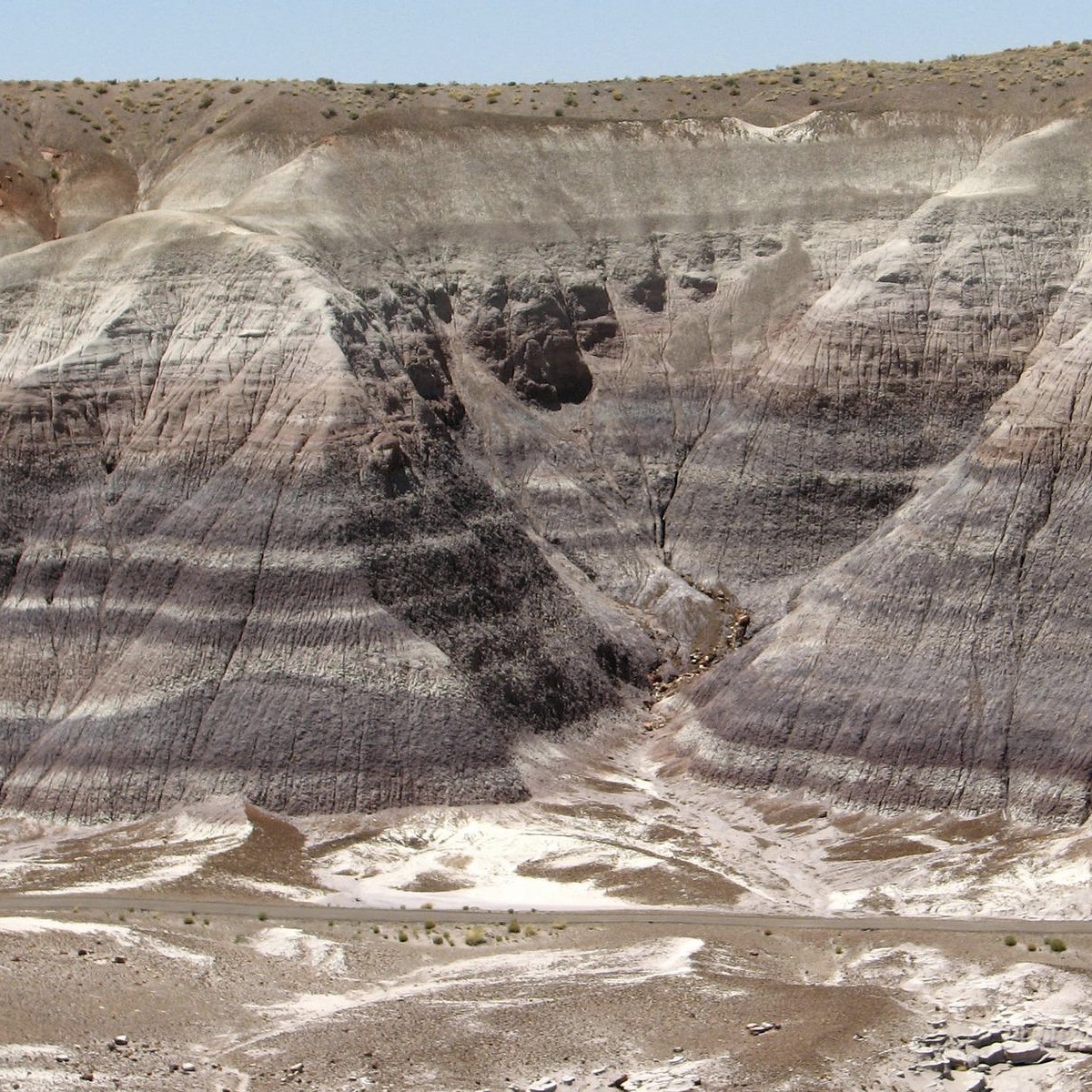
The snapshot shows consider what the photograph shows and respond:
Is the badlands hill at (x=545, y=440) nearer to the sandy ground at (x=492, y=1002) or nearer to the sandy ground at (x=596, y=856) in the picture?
the sandy ground at (x=596, y=856)

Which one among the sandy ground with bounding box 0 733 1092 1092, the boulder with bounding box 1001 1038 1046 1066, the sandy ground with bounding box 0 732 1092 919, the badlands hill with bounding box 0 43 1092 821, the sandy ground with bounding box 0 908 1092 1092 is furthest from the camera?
the badlands hill with bounding box 0 43 1092 821

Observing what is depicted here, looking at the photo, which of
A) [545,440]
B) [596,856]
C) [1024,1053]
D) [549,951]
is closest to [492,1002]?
[549,951]

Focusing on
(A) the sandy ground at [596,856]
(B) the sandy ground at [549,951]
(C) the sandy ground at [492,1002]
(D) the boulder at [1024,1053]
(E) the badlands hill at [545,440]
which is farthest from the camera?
(E) the badlands hill at [545,440]

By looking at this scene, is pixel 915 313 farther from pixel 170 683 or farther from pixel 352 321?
pixel 170 683

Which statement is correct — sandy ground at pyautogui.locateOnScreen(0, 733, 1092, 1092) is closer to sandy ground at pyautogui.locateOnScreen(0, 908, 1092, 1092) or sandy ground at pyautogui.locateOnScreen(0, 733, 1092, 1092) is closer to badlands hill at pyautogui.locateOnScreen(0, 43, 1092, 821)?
sandy ground at pyautogui.locateOnScreen(0, 908, 1092, 1092)

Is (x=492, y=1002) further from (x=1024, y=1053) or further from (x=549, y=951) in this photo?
(x=1024, y=1053)

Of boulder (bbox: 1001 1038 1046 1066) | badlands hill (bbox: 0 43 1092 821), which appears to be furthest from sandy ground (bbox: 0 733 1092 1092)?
badlands hill (bbox: 0 43 1092 821)

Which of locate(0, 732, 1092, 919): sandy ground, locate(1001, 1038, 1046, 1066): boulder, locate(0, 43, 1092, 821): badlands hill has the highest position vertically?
locate(0, 43, 1092, 821): badlands hill

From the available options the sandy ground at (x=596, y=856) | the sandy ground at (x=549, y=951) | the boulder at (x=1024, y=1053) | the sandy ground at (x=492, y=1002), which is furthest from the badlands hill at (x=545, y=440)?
the boulder at (x=1024, y=1053)

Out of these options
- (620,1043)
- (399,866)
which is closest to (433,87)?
(399,866)
